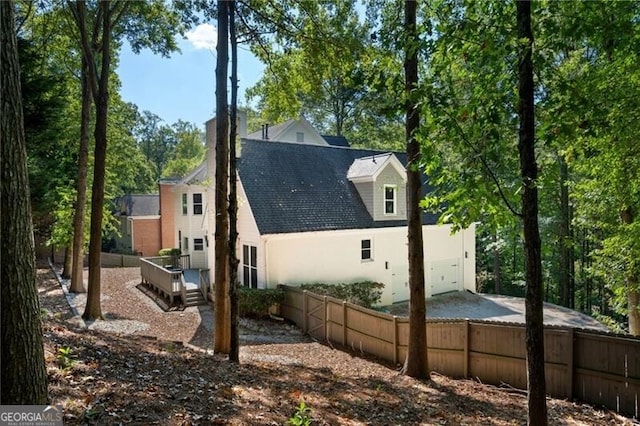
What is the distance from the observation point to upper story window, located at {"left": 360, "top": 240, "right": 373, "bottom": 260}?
59.3 feet

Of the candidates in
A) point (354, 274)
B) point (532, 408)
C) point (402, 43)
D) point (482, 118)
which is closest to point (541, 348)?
point (532, 408)

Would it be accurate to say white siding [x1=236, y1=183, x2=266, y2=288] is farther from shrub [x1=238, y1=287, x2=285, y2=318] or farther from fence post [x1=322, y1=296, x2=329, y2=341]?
fence post [x1=322, y1=296, x2=329, y2=341]

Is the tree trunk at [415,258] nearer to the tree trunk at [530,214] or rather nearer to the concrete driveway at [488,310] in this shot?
the tree trunk at [530,214]

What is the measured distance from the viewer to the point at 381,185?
19.0m

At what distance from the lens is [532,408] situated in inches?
183

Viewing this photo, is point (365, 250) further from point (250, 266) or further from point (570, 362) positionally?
point (570, 362)

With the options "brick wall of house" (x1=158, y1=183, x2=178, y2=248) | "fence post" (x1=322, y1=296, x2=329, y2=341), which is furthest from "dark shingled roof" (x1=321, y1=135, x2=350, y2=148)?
"fence post" (x1=322, y1=296, x2=329, y2=341)

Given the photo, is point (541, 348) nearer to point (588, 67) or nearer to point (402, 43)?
point (402, 43)

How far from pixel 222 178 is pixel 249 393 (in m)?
4.92

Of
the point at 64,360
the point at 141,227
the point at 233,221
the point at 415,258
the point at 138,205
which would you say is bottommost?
the point at 64,360

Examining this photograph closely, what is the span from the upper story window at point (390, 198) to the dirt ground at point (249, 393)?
378 inches

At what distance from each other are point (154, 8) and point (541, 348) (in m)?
15.3

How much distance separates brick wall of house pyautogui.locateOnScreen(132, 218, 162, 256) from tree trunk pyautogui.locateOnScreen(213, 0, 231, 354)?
81.8 feet

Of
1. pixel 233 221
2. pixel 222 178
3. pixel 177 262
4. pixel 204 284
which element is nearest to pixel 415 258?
pixel 233 221
